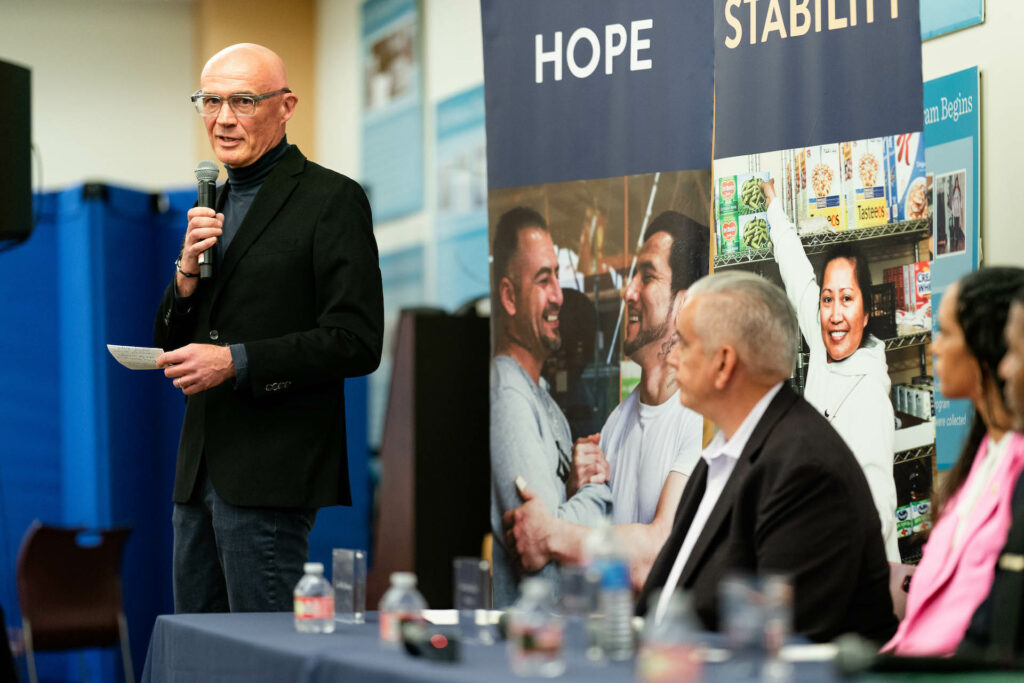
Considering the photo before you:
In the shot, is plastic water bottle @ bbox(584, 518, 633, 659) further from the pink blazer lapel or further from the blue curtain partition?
the blue curtain partition

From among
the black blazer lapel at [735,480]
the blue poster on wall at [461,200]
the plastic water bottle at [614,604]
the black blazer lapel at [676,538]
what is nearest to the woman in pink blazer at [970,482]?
the black blazer lapel at [735,480]

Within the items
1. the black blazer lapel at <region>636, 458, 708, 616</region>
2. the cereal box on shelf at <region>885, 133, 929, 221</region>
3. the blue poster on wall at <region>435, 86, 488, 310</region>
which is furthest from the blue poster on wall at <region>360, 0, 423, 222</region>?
the black blazer lapel at <region>636, 458, 708, 616</region>

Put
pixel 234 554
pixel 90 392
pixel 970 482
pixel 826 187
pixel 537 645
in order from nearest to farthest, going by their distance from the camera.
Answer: pixel 537 645 < pixel 970 482 < pixel 234 554 < pixel 826 187 < pixel 90 392

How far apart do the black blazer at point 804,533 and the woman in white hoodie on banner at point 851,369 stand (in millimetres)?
720

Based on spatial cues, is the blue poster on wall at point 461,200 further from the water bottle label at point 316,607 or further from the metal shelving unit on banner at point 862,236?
the water bottle label at point 316,607

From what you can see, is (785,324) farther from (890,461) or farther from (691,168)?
(691,168)

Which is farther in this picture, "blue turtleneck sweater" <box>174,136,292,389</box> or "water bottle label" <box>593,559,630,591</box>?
"blue turtleneck sweater" <box>174,136,292,389</box>

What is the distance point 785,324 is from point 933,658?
88 centimetres

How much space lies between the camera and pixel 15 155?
150 inches

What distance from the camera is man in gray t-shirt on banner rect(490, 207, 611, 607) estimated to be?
129 inches

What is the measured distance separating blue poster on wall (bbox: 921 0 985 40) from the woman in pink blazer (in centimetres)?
180

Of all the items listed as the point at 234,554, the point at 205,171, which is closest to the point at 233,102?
the point at 205,171

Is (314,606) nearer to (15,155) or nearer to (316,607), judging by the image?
(316,607)

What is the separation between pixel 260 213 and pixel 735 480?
1.15 m
